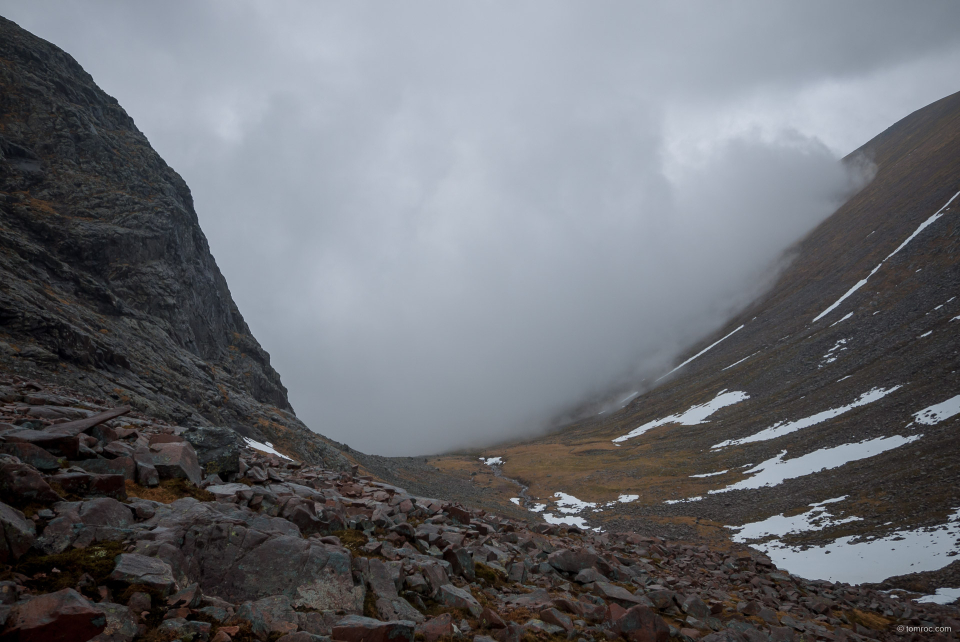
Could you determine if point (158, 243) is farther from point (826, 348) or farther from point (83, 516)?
point (826, 348)

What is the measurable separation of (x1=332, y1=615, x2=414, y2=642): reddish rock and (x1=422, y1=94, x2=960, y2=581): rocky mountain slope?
52123 millimetres

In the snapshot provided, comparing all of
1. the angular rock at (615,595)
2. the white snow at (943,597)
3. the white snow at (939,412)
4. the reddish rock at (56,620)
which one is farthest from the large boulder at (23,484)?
the white snow at (939,412)

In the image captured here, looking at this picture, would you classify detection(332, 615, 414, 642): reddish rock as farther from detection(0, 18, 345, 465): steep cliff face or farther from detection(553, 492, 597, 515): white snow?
detection(553, 492, 597, 515): white snow

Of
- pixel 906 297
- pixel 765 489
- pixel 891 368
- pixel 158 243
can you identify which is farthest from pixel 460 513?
pixel 906 297

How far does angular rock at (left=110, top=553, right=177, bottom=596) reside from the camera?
25.7ft

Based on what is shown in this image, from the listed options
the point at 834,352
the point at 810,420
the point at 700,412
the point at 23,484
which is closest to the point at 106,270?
the point at 23,484

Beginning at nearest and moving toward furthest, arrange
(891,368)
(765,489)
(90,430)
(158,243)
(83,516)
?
(83,516) < (90,430) < (158,243) < (765,489) < (891,368)

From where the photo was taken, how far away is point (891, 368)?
291 feet

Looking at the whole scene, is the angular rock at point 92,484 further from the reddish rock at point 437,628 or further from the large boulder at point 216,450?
the reddish rock at point 437,628

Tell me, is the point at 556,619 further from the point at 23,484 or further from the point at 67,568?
the point at 23,484

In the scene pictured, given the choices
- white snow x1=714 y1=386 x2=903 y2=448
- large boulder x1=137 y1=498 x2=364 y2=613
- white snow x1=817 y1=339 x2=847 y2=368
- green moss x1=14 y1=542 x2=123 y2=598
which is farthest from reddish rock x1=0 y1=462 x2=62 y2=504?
white snow x1=817 y1=339 x2=847 y2=368

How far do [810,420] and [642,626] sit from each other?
9675cm

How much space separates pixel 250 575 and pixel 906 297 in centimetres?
16021

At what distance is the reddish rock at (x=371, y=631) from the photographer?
8782 mm
